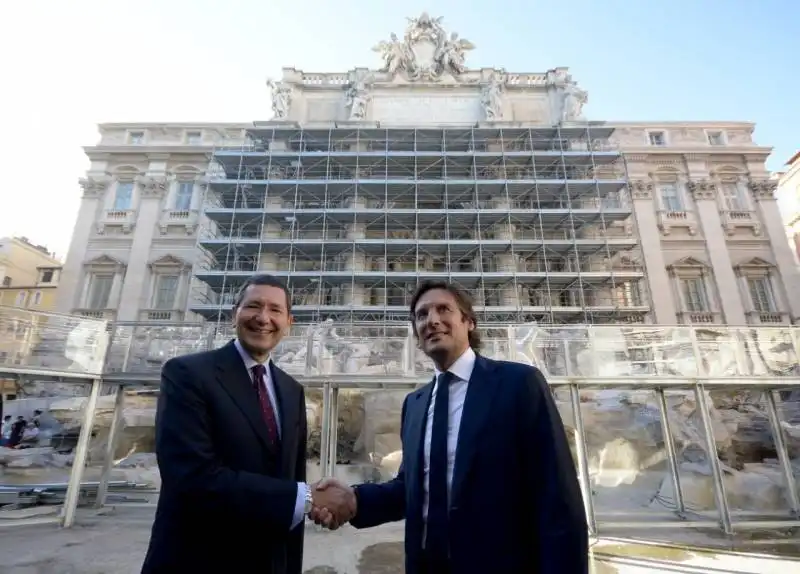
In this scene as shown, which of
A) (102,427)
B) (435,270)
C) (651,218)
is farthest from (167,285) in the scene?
(651,218)

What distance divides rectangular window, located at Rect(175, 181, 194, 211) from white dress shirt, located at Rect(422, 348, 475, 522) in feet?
75.8

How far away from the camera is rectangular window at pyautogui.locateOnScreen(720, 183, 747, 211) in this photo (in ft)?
71.9

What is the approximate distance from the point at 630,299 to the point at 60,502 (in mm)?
20648

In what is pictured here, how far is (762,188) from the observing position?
72.1ft

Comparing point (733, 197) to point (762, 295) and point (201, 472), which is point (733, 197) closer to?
point (762, 295)

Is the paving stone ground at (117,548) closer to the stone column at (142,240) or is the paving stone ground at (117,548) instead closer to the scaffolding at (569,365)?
the scaffolding at (569,365)

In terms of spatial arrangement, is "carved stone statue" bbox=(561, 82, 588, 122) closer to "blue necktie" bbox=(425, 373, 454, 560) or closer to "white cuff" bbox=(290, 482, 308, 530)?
"blue necktie" bbox=(425, 373, 454, 560)

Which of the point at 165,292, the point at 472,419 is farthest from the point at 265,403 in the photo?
the point at 165,292

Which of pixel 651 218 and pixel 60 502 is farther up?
pixel 651 218

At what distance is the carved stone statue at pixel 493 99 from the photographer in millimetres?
22097

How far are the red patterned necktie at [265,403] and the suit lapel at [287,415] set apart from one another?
5 cm

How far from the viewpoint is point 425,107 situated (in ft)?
75.4

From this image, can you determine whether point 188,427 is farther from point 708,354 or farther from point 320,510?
point 708,354

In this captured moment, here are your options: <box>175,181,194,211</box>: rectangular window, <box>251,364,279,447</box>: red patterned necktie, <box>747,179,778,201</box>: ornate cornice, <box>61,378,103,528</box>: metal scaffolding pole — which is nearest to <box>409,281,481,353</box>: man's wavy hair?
<box>251,364,279,447</box>: red patterned necktie
